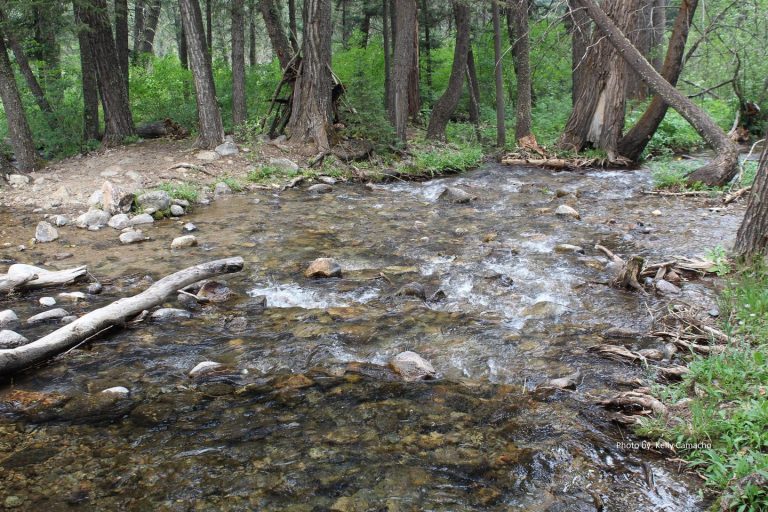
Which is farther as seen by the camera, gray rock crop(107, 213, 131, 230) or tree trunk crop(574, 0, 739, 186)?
tree trunk crop(574, 0, 739, 186)

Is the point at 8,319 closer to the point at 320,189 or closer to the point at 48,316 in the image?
the point at 48,316

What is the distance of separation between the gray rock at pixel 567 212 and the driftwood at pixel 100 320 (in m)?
5.53

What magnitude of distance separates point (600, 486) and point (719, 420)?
84 centimetres

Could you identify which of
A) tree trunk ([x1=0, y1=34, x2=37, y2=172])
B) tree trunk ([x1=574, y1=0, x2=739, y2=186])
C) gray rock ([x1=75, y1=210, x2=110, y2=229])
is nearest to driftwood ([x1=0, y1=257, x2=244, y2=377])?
gray rock ([x1=75, y1=210, x2=110, y2=229])

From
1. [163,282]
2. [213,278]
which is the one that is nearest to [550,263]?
[213,278]

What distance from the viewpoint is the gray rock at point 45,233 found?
7.81 meters

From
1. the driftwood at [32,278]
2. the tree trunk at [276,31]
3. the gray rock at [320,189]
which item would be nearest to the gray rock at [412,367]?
the driftwood at [32,278]

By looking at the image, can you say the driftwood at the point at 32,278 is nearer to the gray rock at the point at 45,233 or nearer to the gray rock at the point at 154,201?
the gray rock at the point at 45,233

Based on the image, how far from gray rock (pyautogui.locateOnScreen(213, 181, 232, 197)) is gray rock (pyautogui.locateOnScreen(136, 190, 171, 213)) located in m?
1.37

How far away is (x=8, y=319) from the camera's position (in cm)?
491

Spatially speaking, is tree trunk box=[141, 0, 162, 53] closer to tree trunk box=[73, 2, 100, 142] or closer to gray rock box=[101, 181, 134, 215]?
tree trunk box=[73, 2, 100, 142]

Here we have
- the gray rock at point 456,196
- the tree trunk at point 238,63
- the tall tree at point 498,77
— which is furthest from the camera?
the tall tree at point 498,77

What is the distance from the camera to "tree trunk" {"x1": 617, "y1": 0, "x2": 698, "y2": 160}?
34.7 feet

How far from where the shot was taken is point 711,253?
5.46 meters
